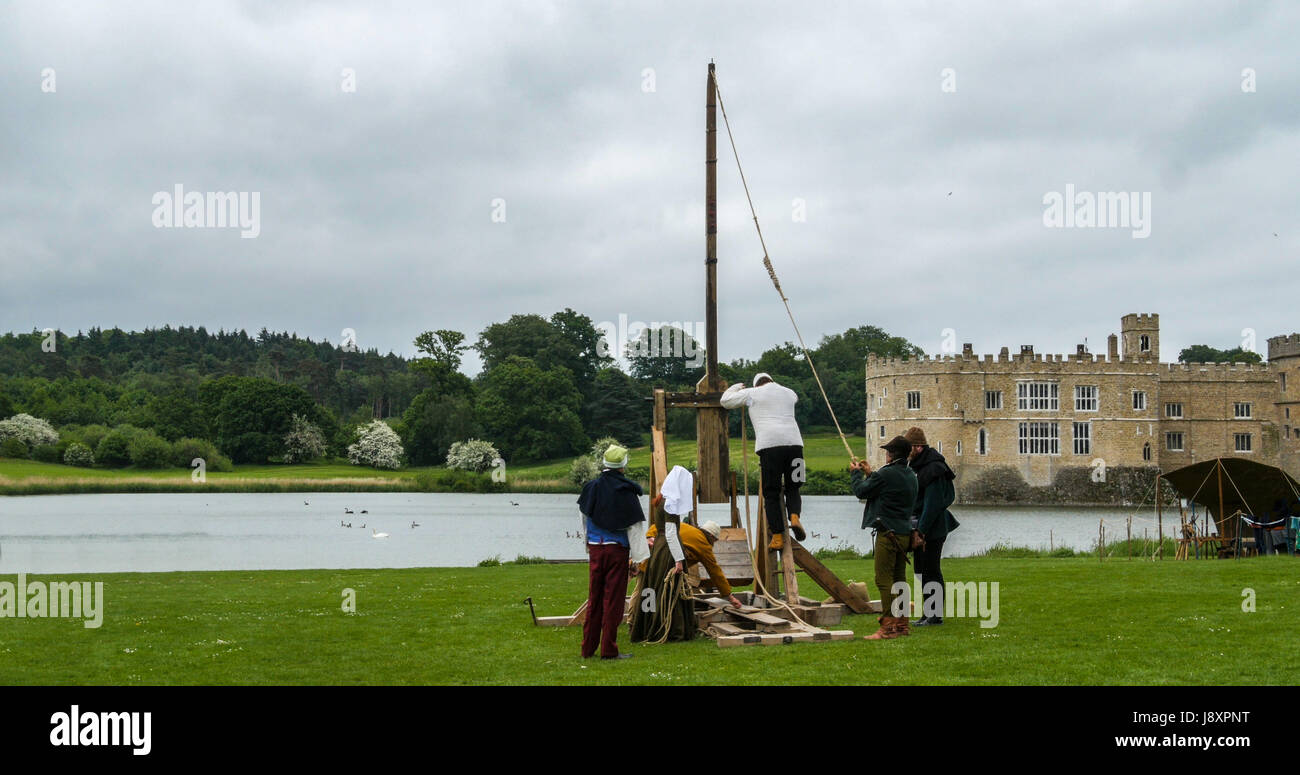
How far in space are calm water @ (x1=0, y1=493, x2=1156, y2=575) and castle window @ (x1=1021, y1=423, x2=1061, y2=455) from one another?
5022 mm

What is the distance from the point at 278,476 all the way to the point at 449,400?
1846 centimetres

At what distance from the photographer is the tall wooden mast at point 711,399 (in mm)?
13516

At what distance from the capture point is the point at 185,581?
66.2ft

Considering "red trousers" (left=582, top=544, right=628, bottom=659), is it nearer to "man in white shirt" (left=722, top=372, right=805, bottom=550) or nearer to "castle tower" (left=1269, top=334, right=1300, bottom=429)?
"man in white shirt" (left=722, top=372, right=805, bottom=550)

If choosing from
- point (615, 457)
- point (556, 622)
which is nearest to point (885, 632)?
point (615, 457)

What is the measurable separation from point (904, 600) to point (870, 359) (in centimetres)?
7356

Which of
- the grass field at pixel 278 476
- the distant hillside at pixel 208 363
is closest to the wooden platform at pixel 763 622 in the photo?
the grass field at pixel 278 476

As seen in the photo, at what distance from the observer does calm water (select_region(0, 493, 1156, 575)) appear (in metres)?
35.8

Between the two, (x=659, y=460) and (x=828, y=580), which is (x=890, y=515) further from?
(x=659, y=460)

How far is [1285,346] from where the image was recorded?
277ft

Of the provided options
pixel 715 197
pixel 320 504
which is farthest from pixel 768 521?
pixel 320 504

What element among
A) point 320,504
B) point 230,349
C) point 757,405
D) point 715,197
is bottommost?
point 320,504

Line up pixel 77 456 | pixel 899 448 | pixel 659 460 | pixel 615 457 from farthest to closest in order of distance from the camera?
pixel 77 456
pixel 659 460
pixel 899 448
pixel 615 457

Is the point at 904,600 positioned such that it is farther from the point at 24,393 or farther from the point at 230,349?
the point at 230,349
